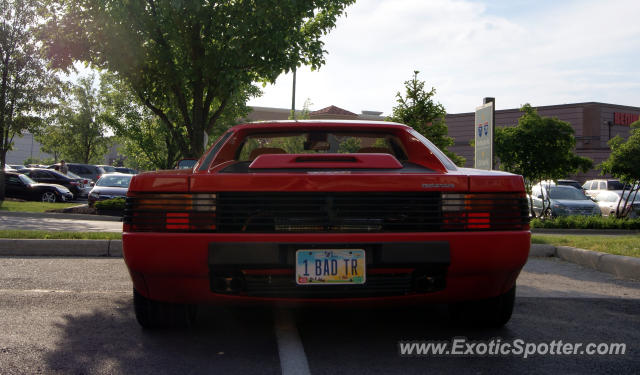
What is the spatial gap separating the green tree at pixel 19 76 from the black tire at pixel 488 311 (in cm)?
2004

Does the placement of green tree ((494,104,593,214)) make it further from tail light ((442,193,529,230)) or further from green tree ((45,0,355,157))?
tail light ((442,193,529,230))

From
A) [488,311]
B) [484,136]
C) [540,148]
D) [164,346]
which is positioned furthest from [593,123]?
[164,346]

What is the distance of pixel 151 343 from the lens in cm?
358

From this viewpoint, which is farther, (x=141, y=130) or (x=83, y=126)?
(x=83, y=126)

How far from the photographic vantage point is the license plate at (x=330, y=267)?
3.25m

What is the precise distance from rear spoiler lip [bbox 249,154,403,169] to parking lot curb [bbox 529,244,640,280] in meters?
4.61

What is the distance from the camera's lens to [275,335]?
3760mm

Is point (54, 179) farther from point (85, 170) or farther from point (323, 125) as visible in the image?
point (323, 125)

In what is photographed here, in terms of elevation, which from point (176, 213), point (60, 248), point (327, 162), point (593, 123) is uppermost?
point (593, 123)

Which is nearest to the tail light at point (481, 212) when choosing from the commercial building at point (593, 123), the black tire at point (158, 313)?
the black tire at point (158, 313)

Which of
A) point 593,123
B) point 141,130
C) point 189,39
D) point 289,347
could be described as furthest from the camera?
point 593,123

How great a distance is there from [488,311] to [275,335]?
1340 millimetres

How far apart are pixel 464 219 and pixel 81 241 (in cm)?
637

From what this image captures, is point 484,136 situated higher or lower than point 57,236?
higher
